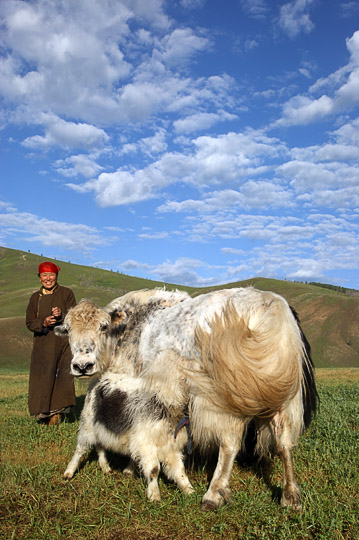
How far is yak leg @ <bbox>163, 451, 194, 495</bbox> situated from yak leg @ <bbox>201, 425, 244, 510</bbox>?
0.54 meters

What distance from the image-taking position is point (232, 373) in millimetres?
4160

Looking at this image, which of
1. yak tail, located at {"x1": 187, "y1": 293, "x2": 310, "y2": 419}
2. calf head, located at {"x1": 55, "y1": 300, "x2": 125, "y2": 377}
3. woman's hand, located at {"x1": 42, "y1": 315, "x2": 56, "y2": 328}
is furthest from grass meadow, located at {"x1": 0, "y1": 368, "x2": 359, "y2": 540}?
woman's hand, located at {"x1": 42, "y1": 315, "x2": 56, "y2": 328}

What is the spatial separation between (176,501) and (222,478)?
593mm

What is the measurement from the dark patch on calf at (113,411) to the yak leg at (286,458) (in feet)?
5.51

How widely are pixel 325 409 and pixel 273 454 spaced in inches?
106

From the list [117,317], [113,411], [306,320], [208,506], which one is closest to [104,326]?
[117,317]

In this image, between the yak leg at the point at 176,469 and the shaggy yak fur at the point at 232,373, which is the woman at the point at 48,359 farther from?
the yak leg at the point at 176,469

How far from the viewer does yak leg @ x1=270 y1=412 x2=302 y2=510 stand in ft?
13.4

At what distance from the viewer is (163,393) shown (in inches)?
189

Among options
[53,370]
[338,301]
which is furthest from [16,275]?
[53,370]

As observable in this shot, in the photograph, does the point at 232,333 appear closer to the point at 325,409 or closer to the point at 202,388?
the point at 202,388

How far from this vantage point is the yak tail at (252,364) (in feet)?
13.5

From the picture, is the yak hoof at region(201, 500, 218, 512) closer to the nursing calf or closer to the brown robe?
the nursing calf

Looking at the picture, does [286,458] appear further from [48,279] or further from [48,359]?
[48,279]
